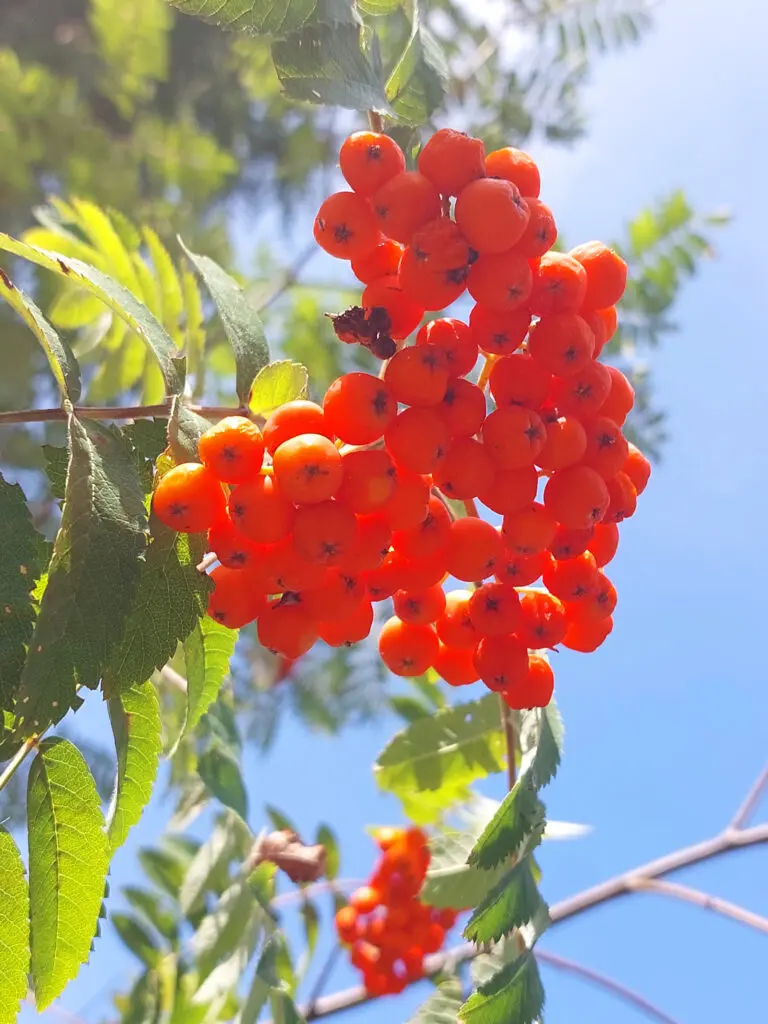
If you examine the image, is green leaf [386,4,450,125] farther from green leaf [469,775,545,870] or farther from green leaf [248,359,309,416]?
green leaf [469,775,545,870]

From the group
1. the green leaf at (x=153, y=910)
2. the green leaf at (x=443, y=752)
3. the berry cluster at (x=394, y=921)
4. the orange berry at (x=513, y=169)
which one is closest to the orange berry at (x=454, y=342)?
the orange berry at (x=513, y=169)

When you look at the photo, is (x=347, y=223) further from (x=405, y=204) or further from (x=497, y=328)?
(x=497, y=328)

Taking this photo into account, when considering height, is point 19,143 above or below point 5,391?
above

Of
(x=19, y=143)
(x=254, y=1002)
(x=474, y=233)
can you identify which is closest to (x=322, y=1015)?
(x=254, y=1002)

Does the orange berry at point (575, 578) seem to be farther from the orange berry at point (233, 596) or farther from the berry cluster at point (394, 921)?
the berry cluster at point (394, 921)

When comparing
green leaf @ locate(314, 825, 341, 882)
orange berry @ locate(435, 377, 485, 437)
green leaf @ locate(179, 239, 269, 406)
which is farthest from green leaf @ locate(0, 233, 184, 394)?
green leaf @ locate(314, 825, 341, 882)

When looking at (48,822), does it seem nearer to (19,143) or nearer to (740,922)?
(740,922)

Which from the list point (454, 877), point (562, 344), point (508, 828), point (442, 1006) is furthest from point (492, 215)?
point (454, 877)
